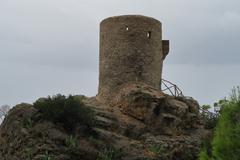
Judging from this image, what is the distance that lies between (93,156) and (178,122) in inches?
197

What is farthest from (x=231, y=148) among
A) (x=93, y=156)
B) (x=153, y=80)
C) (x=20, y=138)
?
(x=153, y=80)

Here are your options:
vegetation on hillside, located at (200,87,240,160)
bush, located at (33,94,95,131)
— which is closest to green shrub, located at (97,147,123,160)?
bush, located at (33,94,95,131)

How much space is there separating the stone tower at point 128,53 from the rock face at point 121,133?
595mm

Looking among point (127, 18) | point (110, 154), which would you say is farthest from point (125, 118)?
point (127, 18)

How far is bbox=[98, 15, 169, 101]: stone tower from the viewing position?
81.9ft

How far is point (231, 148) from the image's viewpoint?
12.2m

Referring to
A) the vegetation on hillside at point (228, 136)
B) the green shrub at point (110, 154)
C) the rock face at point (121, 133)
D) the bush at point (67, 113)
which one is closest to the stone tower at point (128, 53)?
the rock face at point (121, 133)

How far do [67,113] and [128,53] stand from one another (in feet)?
14.0

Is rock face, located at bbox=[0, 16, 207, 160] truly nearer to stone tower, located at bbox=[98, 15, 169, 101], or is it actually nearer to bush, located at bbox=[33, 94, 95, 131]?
stone tower, located at bbox=[98, 15, 169, 101]

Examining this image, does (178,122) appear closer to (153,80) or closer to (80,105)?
(153,80)

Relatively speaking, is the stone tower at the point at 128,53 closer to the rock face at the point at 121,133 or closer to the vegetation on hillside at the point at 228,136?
the rock face at the point at 121,133

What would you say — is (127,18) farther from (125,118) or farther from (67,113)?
(67,113)

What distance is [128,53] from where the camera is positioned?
25.0 m

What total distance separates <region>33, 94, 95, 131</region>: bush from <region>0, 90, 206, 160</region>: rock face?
0.29 metres
